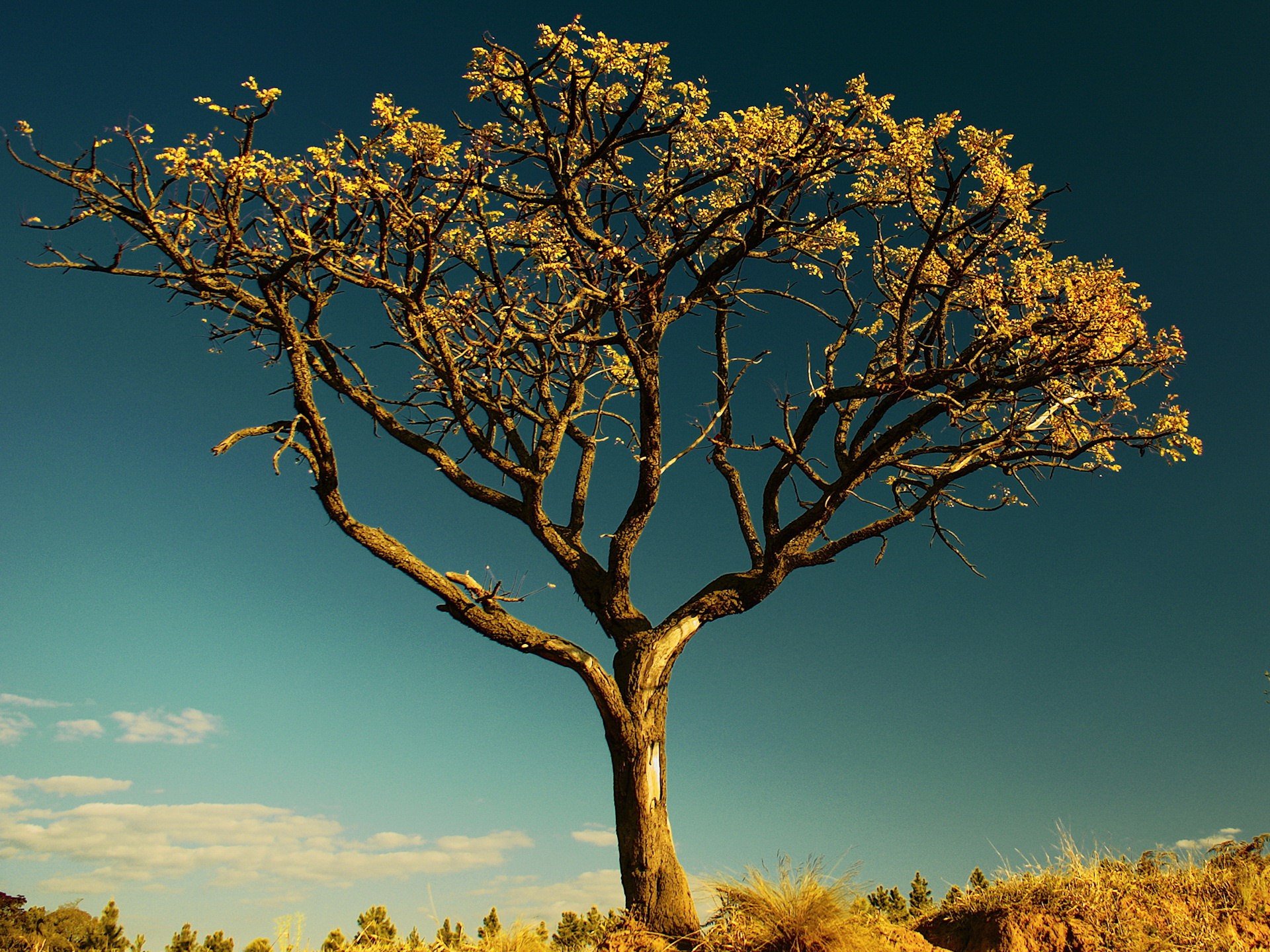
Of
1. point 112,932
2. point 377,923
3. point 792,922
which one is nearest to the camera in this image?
point 792,922

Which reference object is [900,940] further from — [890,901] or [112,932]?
[112,932]

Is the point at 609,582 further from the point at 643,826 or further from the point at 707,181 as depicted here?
the point at 707,181

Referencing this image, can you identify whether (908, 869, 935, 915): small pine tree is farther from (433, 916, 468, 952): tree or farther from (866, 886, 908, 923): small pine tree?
(433, 916, 468, 952): tree

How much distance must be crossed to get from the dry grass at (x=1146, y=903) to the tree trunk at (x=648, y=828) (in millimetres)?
3248

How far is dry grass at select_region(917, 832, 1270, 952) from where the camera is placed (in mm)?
8594

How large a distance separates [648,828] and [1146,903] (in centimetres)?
549

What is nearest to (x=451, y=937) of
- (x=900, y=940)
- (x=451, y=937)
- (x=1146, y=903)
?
(x=451, y=937)

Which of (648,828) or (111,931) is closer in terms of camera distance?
(648,828)

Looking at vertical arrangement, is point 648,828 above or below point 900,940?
above

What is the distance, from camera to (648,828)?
368 inches

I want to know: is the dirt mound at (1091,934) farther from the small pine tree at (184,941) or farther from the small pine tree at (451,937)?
the small pine tree at (184,941)

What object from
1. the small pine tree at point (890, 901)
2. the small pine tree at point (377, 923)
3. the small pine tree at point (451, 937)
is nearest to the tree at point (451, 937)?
the small pine tree at point (451, 937)

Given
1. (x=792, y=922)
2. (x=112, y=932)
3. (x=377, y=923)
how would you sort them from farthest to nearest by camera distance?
1. (x=112, y=932)
2. (x=377, y=923)
3. (x=792, y=922)

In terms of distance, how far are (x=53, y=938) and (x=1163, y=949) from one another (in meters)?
19.6
